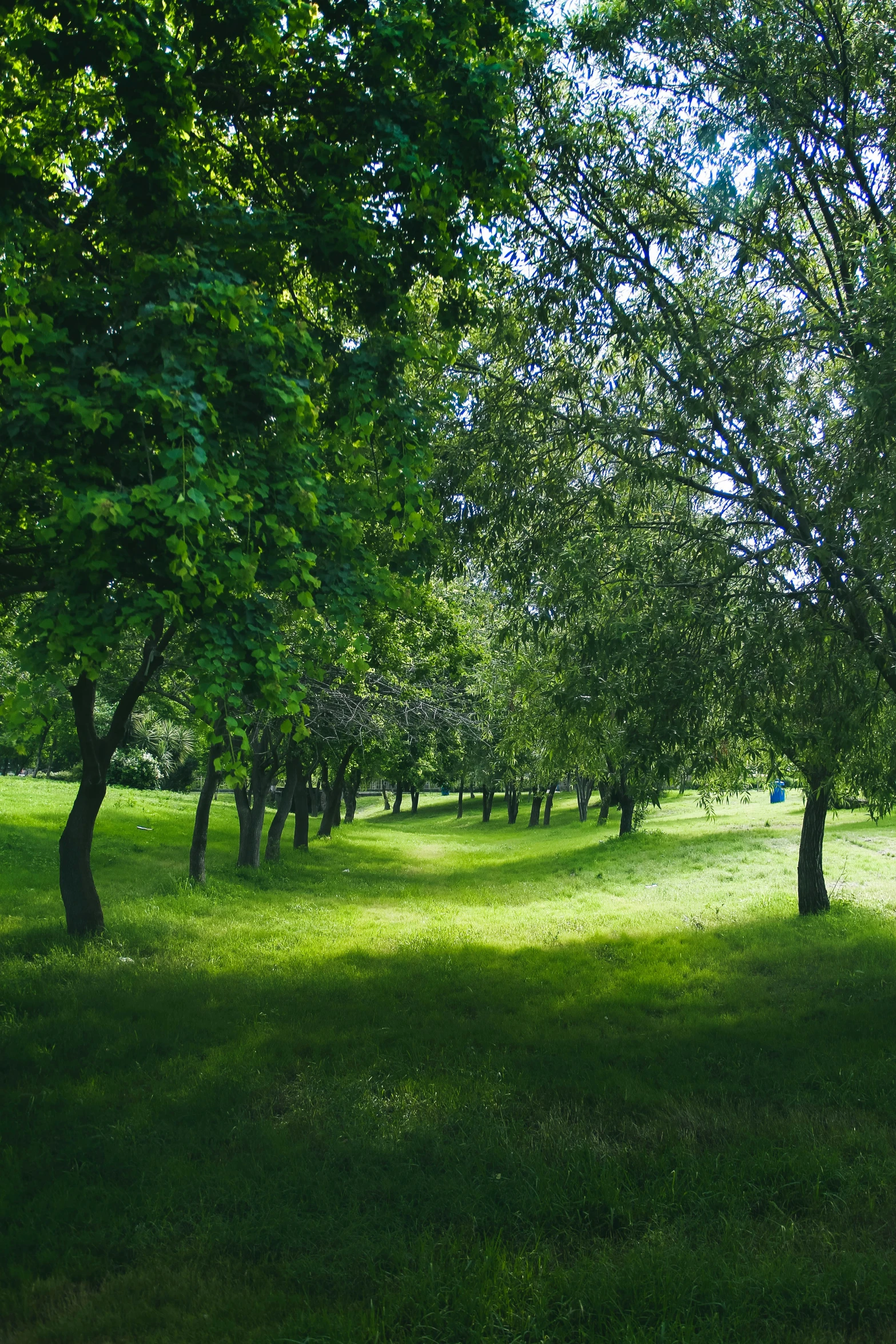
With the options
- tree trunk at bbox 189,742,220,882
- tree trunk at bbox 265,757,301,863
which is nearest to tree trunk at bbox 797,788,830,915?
tree trunk at bbox 189,742,220,882

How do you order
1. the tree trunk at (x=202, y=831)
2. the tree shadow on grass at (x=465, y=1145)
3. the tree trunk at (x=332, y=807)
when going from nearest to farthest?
1. the tree shadow on grass at (x=465, y=1145)
2. the tree trunk at (x=202, y=831)
3. the tree trunk at (x=332, y=807)

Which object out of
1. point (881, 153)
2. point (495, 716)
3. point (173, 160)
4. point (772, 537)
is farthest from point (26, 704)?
point (495, 716)

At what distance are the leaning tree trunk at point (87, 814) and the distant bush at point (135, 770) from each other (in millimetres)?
33189

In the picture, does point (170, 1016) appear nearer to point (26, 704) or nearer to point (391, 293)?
point (26, 704)

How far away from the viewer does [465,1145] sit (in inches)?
251

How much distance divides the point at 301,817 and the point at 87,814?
18.9m

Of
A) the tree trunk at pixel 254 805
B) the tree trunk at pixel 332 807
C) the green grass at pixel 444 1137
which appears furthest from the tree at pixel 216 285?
the tree trunk at pixel 332 807

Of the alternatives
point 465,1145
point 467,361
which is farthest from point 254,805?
point 465,1145

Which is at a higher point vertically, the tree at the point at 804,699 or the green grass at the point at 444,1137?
the tree at the point at 804,699

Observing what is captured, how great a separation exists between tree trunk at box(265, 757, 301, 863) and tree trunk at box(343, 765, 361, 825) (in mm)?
12442

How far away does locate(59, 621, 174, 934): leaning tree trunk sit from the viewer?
1237 centimetres

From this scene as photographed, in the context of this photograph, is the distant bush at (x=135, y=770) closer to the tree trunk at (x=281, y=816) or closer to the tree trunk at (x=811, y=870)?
the tree trunk at (x=281, y=816)

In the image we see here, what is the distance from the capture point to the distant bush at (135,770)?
149 feet

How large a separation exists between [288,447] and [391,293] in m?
2.39
